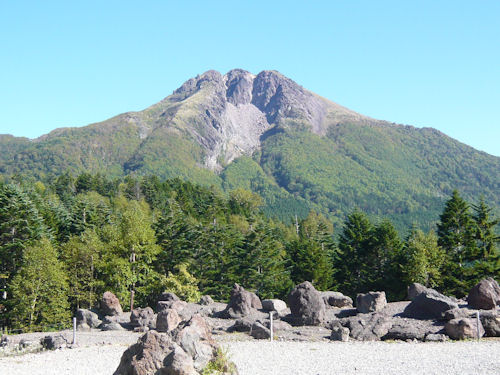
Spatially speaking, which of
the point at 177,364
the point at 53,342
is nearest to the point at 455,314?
the point at 177,364

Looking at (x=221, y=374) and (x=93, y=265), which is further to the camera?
(x=93, y=265)

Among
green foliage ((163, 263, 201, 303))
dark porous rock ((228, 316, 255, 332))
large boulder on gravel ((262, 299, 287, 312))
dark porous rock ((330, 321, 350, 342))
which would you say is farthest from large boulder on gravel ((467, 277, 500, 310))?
green foliage ((163, 263, 201, 303))

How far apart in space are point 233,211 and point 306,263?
53.8 metres

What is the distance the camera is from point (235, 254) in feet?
207

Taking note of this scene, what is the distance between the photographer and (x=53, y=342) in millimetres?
28516

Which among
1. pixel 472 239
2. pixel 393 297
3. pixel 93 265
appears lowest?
pixel 393 297

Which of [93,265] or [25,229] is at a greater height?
[25,229]

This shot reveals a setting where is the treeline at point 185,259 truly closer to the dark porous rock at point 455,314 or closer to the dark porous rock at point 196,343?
the dark porous rock at point 455,314

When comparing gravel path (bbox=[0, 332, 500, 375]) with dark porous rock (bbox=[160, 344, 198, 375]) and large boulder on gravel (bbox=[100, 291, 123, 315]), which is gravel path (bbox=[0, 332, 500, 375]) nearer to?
dark porous rock (bbox=[160, 344, 198, 375])

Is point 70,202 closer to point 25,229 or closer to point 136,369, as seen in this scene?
point 25,229

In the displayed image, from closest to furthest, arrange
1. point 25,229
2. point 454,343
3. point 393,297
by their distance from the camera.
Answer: point 454,343 < point 25,229 < point 393,297

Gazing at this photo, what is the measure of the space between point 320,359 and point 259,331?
8.73 metres

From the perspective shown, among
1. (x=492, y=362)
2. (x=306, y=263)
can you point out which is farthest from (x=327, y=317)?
(x=306, y=263)

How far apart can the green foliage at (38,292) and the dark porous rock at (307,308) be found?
2318 cm
